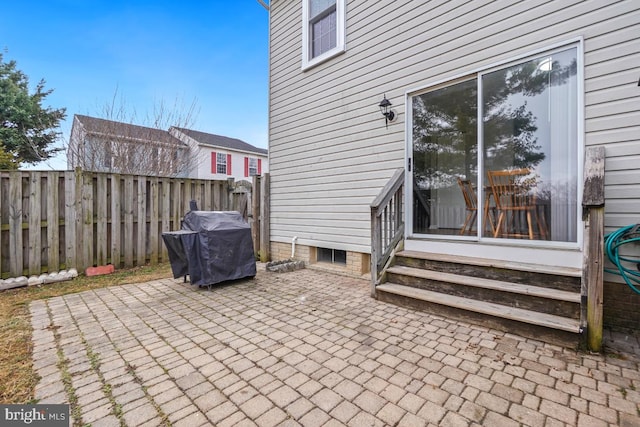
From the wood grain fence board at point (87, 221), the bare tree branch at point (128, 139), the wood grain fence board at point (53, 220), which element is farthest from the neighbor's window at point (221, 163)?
the wood grain fence board at point (53, 220)

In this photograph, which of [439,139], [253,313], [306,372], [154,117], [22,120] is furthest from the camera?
[22,120]

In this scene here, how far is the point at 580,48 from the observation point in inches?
112

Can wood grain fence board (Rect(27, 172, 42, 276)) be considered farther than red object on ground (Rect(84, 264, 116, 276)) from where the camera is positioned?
No

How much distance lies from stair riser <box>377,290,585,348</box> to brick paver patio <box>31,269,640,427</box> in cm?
7

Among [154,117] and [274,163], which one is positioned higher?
[154,117]

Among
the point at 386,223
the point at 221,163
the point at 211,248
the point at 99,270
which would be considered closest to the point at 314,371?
the point at 386,223

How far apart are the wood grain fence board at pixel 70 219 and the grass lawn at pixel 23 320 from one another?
1.28 ft

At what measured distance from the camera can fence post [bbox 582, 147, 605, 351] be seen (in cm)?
225

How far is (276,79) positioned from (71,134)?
9.49 metres

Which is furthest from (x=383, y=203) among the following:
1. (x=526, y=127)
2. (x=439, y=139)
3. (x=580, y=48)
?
(x=580, y=48)

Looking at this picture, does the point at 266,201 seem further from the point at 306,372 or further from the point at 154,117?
the point at 154,117

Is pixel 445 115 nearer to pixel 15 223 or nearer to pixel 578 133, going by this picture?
pixel 578 133

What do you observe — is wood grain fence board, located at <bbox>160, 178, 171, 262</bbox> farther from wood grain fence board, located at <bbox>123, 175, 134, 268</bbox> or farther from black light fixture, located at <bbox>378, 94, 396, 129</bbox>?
black light fixture, located at <bbox>378, 94, 396, 129</bbox>

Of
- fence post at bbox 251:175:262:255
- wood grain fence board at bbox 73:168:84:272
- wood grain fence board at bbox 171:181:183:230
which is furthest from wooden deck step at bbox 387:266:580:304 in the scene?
wood grain fence board at bbox 73:168:84:272
